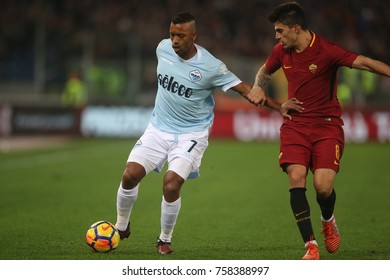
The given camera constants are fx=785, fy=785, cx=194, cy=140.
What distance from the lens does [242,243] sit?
8.50 metres

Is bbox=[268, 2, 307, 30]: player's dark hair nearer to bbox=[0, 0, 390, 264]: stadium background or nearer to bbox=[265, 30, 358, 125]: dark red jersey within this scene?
bbox=[265, 30, 358, 125]: dark red jersey

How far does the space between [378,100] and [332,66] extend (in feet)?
62.5

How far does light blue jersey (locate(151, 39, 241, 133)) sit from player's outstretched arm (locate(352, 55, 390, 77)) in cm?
119

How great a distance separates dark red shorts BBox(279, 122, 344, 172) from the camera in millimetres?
7488

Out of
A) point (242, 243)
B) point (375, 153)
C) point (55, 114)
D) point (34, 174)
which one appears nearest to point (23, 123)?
point (55, 114)

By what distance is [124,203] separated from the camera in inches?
314

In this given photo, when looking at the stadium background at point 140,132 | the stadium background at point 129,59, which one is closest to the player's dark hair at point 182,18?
the stadium background at point 140,132

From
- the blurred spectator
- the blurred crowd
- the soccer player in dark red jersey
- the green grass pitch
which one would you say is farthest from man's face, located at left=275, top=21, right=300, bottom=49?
the blurred crowd

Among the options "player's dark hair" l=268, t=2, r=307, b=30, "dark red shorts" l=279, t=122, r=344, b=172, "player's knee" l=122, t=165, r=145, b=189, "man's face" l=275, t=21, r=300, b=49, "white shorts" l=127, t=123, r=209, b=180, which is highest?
"player's dark hair" l=268, t=2, r=307, b=30

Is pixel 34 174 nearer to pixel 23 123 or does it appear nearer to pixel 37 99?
pixel 23 123

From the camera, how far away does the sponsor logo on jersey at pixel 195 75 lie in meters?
7.77

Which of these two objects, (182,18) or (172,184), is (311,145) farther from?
(182,18)

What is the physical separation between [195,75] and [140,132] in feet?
59.6

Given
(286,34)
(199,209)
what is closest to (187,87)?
(286,34)
